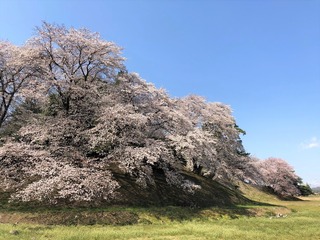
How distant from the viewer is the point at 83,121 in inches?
977

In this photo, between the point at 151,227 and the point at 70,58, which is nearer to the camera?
the point at 151,227

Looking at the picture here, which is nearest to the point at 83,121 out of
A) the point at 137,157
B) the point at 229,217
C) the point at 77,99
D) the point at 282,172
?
the point at 77,99

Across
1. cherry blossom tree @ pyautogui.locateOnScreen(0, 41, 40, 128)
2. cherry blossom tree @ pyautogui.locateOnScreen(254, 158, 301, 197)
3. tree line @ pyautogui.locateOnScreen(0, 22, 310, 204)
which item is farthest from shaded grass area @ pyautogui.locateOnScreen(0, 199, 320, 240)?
cherry blossom tree @ pyautogui.locateOnScreen(254, 158, 301, 197)

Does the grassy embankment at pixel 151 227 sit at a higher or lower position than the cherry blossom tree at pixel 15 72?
lower

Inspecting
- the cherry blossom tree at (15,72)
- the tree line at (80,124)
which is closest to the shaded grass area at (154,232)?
the tree line at (80,124)

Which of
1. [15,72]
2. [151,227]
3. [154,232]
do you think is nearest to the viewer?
[154,232]

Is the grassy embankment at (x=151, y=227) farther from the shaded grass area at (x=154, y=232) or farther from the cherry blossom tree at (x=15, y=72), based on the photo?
the cherry blossom tree at (x=15, y=72)

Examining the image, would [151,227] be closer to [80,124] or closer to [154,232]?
[154,232]

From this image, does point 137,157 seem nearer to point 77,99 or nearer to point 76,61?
point 77,99

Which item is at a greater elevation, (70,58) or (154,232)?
(70,58)

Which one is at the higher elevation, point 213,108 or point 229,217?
point 213,108

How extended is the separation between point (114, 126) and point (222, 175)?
70.7ft

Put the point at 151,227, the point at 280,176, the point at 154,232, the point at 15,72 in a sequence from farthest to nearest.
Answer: the point at 280,176, the point at 15,72, the point at 151,227, the point at 154,232

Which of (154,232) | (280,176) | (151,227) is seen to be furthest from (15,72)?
(280,176)
